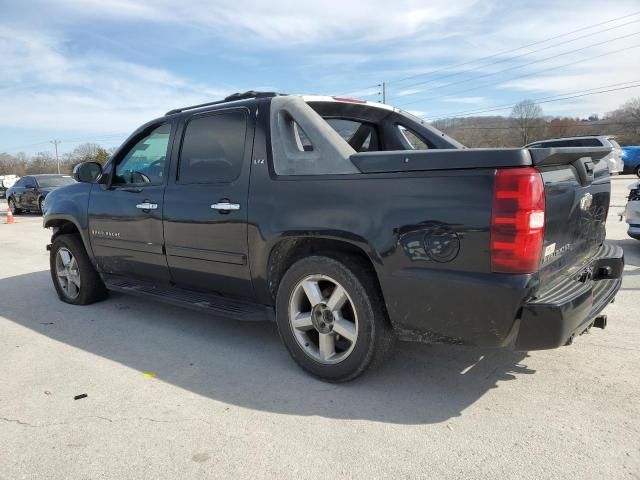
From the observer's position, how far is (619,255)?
140 inches

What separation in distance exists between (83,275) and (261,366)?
8.95 ft

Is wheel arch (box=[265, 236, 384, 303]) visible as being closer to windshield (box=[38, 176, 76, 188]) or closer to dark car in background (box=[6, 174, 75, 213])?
dark car in background (box=[6, 174, 75, 213])

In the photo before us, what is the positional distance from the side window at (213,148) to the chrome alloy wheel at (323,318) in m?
1.06

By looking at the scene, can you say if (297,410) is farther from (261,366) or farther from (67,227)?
(67,227)

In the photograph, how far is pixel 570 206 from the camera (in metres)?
2.97

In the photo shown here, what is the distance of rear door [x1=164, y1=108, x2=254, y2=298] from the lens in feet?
12.0

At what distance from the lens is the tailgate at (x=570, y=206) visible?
2664 mm

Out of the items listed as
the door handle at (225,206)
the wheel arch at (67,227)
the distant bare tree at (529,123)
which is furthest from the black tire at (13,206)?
the distant bare tree at (529,123)

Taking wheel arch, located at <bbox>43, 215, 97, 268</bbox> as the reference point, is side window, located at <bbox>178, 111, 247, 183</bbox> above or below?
above

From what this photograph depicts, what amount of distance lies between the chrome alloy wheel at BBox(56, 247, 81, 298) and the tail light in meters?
4.53

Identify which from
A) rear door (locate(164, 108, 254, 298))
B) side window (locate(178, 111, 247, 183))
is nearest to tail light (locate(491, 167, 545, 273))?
rear door (locate(164, 108, 254, 298))

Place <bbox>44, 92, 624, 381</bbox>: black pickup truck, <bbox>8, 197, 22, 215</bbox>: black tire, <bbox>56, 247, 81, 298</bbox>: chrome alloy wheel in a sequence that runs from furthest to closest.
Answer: <bbox>8, 197, 22, 215</bbox>: black tire
<bbox>56, 247, 81, 298</bbox>: chrome alloy wheel
<bbox>44, 92, 624, 381</bbox>: black pickup truck

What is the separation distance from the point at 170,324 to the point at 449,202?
3116 mm

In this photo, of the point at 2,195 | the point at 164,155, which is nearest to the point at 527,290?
the point at 164,155
